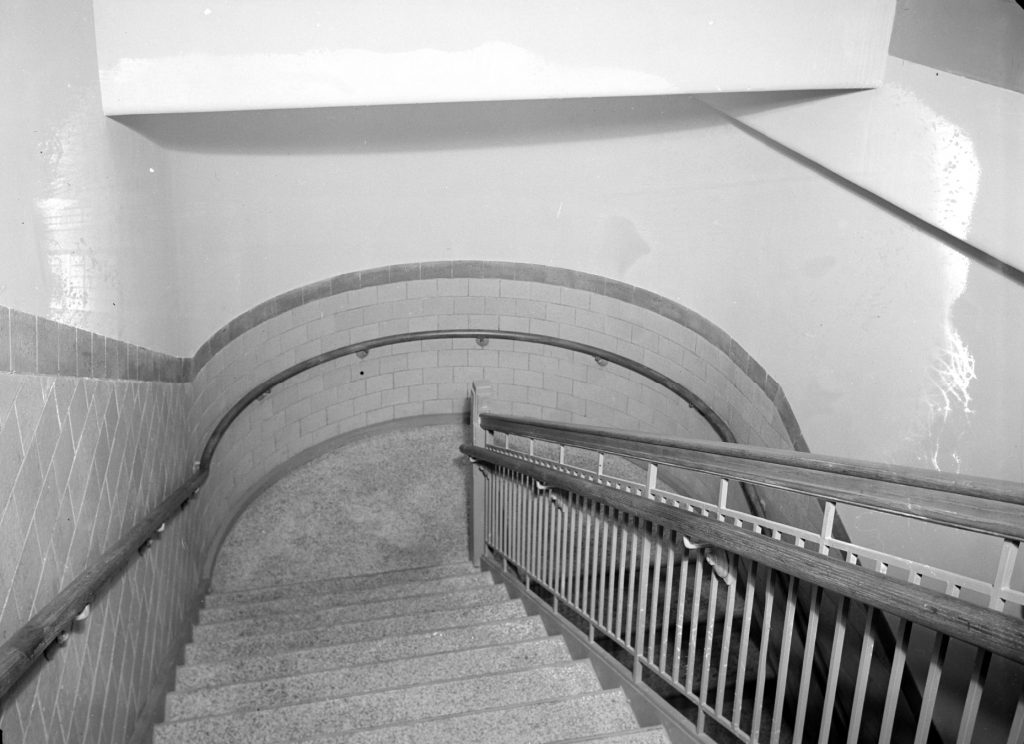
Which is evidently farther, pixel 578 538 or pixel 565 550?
pixel 565 550

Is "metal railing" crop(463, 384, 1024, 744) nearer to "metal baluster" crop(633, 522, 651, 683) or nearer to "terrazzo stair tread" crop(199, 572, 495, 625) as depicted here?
"metal baluster" crop(633, 522, 651, 683)

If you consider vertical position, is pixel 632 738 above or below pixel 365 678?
above

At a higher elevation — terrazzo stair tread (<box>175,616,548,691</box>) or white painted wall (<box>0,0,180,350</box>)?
white painted wall (<box>0,0,180,350</box>)

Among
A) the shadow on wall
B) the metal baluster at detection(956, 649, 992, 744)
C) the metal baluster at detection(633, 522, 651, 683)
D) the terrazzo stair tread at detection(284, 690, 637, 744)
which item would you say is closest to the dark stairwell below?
the terrazzo stair tread at detection(284, 690, 637, 744)

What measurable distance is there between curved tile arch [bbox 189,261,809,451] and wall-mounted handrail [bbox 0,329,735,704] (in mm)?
370

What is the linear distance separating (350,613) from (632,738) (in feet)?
5.85

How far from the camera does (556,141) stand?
445 centimetres

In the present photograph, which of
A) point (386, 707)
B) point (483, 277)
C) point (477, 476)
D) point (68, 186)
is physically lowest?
point (386, 707)

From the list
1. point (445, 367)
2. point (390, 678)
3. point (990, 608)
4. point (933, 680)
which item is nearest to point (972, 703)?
point (933, 680)

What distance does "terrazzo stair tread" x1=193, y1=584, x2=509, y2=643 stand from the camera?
3.46 m

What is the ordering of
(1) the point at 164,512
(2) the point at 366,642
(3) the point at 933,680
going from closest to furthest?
(3) the point at 933,680, (1) the point at 164,512, (2) the point at 366,642

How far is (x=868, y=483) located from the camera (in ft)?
4.64

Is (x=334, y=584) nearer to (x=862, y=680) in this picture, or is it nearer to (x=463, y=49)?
(x=463, y=49)

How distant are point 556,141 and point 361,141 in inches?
43.3
